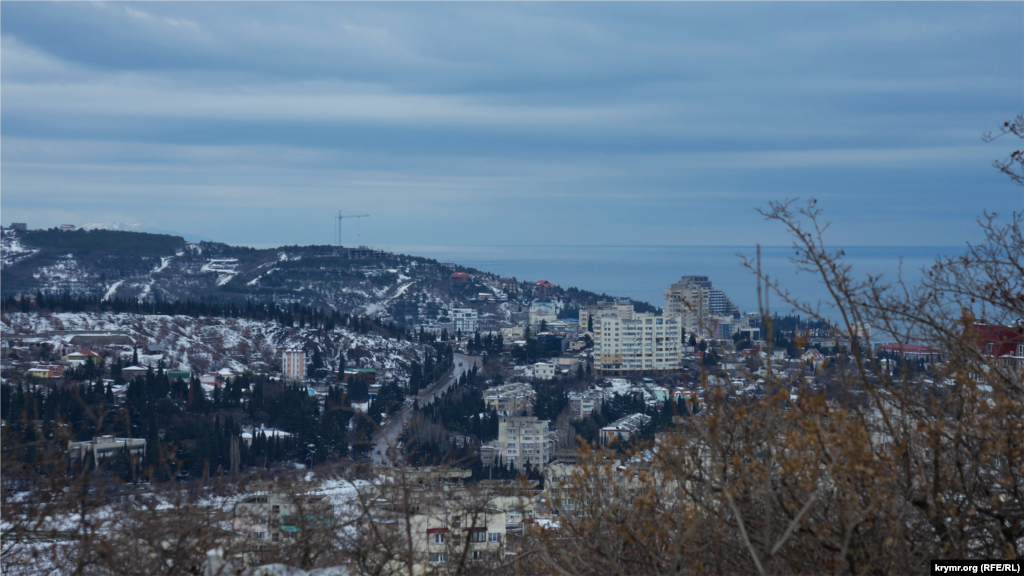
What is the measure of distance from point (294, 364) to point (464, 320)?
36.8 metres

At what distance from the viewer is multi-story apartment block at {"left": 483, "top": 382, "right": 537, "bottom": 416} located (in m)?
36.3

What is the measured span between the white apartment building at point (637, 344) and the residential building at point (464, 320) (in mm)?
26089

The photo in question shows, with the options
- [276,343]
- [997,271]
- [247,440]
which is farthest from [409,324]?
[997,271]

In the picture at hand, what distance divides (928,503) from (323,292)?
95.0 meters

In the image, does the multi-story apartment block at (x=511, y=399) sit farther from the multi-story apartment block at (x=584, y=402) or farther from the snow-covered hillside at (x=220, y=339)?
the snow-covered hillside at (x=220, y=339)

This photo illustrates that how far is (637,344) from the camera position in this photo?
5384 cm

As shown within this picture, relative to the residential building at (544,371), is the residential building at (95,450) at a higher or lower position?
higher

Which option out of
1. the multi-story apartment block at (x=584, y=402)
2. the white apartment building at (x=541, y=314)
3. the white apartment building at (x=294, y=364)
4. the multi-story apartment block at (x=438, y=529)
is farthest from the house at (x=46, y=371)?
the white apartment building at (x=541, y=314)

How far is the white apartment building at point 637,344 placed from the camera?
52.4 metres

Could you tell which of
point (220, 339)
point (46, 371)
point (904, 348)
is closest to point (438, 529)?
point (904, 348)

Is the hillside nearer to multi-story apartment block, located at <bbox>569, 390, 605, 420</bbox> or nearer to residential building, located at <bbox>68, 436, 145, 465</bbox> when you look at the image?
multi-story apartment block, located at <bbox>569, 390, 605, 420</bbox>

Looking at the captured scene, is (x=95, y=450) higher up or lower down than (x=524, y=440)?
higher up

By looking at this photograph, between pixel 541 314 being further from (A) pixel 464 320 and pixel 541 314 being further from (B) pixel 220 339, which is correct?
(B) pixel 220 339

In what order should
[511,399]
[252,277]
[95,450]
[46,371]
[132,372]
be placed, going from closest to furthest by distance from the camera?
[95,450] → [46,371] → [511,399] → [132,372] → [252,277]
